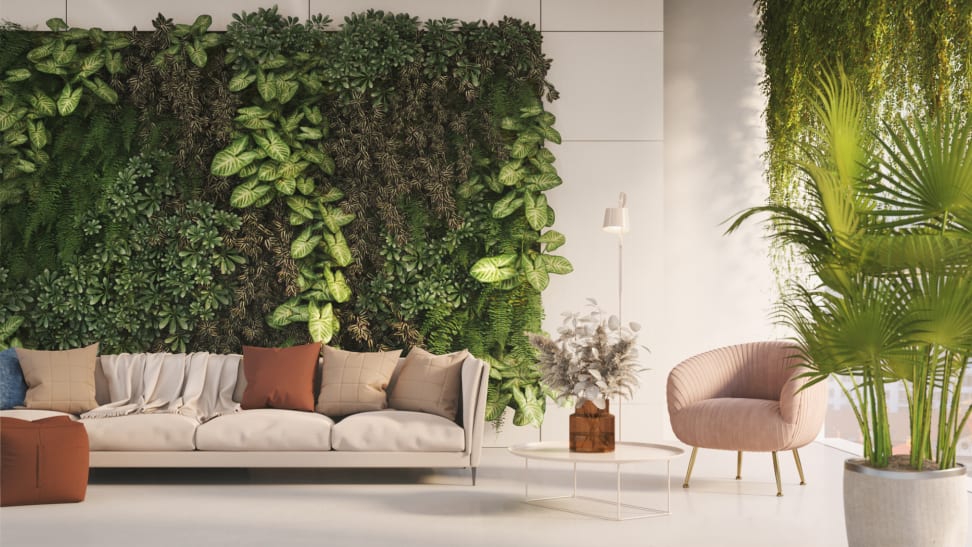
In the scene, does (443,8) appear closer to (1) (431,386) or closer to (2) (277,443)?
(1) (431,386)

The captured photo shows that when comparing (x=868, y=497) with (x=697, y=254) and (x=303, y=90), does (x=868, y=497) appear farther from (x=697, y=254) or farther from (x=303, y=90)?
(x=303, y=90)

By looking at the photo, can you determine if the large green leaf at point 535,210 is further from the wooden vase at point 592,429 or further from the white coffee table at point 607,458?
the wooden vase at point 592,429

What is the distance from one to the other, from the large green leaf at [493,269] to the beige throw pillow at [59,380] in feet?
8.36

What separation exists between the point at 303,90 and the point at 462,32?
1218 millimetres

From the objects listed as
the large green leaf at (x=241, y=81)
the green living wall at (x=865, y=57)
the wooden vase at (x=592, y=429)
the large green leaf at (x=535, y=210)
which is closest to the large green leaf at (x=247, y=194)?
the large green leaf at (x=241, y=81)

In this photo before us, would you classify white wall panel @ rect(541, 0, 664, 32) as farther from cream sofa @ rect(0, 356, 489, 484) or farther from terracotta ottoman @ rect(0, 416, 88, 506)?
terracotta ottoman @ rect(0, 416, 88, 506)

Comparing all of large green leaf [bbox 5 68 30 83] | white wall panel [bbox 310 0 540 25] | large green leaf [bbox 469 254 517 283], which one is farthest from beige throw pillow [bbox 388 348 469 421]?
large green leaf [bbox 5 68 30 83]

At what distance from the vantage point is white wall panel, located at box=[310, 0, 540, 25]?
6.55 m

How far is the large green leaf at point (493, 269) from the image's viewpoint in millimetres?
6273

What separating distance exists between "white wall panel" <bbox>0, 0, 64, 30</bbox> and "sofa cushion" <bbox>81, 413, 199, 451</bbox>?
3.15m

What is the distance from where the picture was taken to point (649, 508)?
4.45 meters

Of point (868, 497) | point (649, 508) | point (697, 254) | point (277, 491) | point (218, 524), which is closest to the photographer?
point (868, 497)

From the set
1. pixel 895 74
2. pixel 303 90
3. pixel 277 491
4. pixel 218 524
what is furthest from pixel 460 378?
pixel 895 74

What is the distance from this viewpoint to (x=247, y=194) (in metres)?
6.25
